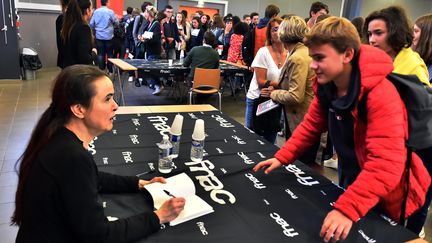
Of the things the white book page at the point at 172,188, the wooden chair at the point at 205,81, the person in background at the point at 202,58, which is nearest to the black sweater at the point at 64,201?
the white book page at the point at 172,188

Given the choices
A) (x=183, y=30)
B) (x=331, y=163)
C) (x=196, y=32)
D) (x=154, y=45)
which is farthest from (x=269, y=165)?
(x=183, y=30)

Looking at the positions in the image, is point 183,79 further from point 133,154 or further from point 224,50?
point 133,154

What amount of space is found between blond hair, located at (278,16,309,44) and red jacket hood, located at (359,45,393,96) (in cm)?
119

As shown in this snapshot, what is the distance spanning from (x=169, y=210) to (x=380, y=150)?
71 cm

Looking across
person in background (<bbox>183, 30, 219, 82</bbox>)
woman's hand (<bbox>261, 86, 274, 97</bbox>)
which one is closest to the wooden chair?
person in background (<bbox>183, 30, 219, 82</bbox>)

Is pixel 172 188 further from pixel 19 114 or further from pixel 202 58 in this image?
pixel 19 114

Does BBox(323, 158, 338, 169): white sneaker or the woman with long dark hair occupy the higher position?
the woman with long dark hair

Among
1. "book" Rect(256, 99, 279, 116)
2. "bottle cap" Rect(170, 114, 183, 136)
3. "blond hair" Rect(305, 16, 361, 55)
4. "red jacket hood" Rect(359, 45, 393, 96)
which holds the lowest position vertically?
"book" Rect(256, 99, 279, 116)

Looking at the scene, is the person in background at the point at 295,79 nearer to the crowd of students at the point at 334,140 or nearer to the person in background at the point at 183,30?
the crowd of students at the point at 334,140

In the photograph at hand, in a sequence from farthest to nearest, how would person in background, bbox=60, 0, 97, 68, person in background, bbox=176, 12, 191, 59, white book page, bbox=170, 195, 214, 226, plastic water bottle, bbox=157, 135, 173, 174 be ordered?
person in background, bbox=176, 12, 191, 59, person in background, bbox=60, 0, 97, 68, plastic water bottle, bbox=157, 135, 173, 174, white book page, bbox=170, 195, 214, 226

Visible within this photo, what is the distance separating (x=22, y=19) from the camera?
6.86m

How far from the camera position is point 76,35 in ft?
10.4

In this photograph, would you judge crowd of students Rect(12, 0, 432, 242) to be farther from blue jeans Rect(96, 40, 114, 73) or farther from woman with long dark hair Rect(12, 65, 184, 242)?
blue jeans Rect(96, 40, 114, 73)

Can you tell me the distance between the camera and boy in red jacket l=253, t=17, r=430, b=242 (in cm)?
109
